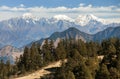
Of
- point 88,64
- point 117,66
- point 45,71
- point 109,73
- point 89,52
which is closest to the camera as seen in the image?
point 109,73

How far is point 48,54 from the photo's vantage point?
19625 centimetres

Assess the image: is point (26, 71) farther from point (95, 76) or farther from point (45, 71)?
point (95, 76)

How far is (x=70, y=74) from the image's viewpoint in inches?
4402

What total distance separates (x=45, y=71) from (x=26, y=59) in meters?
28.8

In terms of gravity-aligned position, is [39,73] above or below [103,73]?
below

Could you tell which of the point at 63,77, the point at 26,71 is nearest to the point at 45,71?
the point at 26,71

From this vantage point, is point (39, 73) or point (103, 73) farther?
point (39, 73)

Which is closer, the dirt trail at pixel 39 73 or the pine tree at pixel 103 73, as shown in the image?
the pine tree at pixel 103 73

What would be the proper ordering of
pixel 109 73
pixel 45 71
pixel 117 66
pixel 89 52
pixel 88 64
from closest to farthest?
pixel 109 73
pixel 117 66
pixel 88 64
pixel 45 71
pixel 89 52

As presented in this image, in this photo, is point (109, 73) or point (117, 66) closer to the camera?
point (109, 73)

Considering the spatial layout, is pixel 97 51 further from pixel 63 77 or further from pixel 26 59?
pixel 63 77

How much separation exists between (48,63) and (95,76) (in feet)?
247

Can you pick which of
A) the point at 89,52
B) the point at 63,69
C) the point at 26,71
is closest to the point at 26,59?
the point at 26,71

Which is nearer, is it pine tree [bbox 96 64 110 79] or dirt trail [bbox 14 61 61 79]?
A: pine tree [bbox 96 64 110 79]
